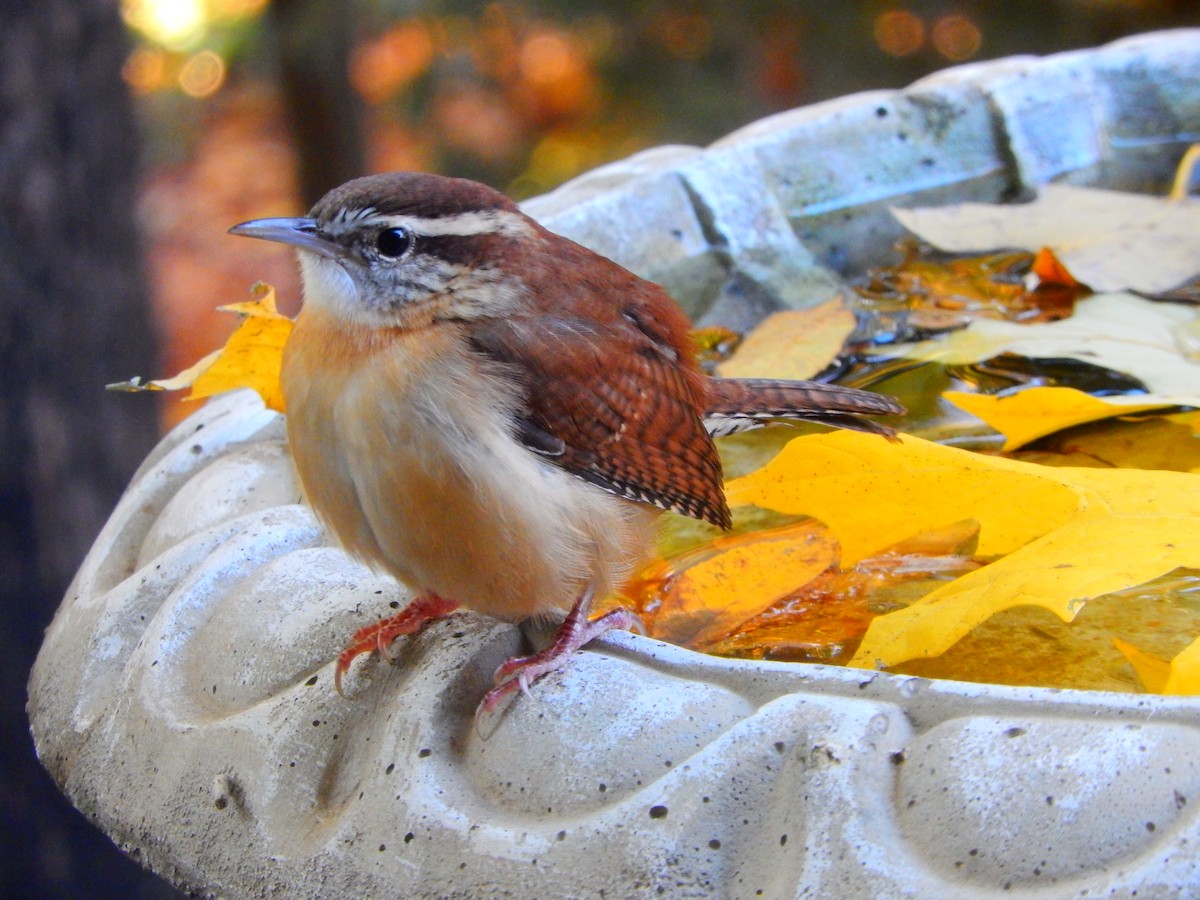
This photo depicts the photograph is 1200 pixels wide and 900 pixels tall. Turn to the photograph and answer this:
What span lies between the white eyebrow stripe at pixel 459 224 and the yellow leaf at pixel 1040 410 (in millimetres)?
771

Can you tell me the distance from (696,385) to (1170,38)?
90.5 inches

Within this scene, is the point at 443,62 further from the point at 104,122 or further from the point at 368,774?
the point at 368,774

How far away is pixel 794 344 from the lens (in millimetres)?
2793

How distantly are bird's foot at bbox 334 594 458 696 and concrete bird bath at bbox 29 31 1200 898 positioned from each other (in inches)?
0.9

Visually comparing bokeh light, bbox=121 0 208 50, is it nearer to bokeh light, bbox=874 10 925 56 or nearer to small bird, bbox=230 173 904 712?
bokeh light, bbox=874 10 925 56

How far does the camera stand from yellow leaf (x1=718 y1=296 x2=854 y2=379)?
2.73 m

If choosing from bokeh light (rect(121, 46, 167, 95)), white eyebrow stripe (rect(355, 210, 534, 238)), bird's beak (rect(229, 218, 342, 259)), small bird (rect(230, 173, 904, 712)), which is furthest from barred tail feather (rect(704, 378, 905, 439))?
bokeh light (rect(121, 46, 167, 95))

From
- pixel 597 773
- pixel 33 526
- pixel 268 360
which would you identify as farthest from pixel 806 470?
pixel 33 526

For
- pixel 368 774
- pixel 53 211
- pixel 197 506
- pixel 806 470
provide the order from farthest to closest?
1. pixel 53 211
2. pixel 197 506
3. pixel 806 470
4. pixel 368 774

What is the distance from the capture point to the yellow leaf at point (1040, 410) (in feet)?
7.06

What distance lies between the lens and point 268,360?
230cm

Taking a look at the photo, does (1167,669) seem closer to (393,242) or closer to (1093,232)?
(393,242)

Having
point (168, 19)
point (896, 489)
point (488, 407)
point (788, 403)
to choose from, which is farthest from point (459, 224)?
point (168, 19)

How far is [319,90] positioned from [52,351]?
12.5ft
